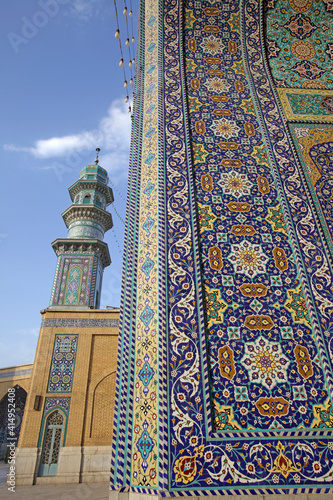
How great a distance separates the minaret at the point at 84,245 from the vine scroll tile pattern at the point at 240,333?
794cm

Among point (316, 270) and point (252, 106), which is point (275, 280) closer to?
point (316, 270)

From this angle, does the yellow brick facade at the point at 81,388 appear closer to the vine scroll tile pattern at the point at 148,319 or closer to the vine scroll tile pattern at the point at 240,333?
the vine scroll tile pattern at the point at 148,319

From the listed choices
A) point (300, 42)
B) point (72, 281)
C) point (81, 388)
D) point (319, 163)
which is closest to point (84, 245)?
point (72, 281)

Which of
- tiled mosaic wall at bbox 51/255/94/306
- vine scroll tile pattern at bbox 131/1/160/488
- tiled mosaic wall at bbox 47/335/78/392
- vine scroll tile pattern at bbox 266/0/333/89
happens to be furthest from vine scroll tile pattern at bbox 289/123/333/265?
tiled mosaic wall at bbox 51/255/94/306

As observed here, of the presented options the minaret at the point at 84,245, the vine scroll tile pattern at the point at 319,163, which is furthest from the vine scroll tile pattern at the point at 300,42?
the minaret at the point at 84,245

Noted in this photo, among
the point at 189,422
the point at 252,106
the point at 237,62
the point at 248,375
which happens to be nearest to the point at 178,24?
the point at 237,62

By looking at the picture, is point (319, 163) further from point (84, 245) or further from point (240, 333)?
point (84, 245)

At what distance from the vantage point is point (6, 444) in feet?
38.9

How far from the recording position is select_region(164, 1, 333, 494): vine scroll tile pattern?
1.80 m

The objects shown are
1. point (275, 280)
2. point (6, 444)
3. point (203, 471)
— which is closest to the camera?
point (203, 471)

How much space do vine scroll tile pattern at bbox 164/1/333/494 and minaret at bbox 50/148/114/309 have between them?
794cm

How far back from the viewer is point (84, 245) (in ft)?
37.7

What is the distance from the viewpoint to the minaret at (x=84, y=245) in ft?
34.0

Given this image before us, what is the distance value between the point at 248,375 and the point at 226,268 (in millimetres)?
724
